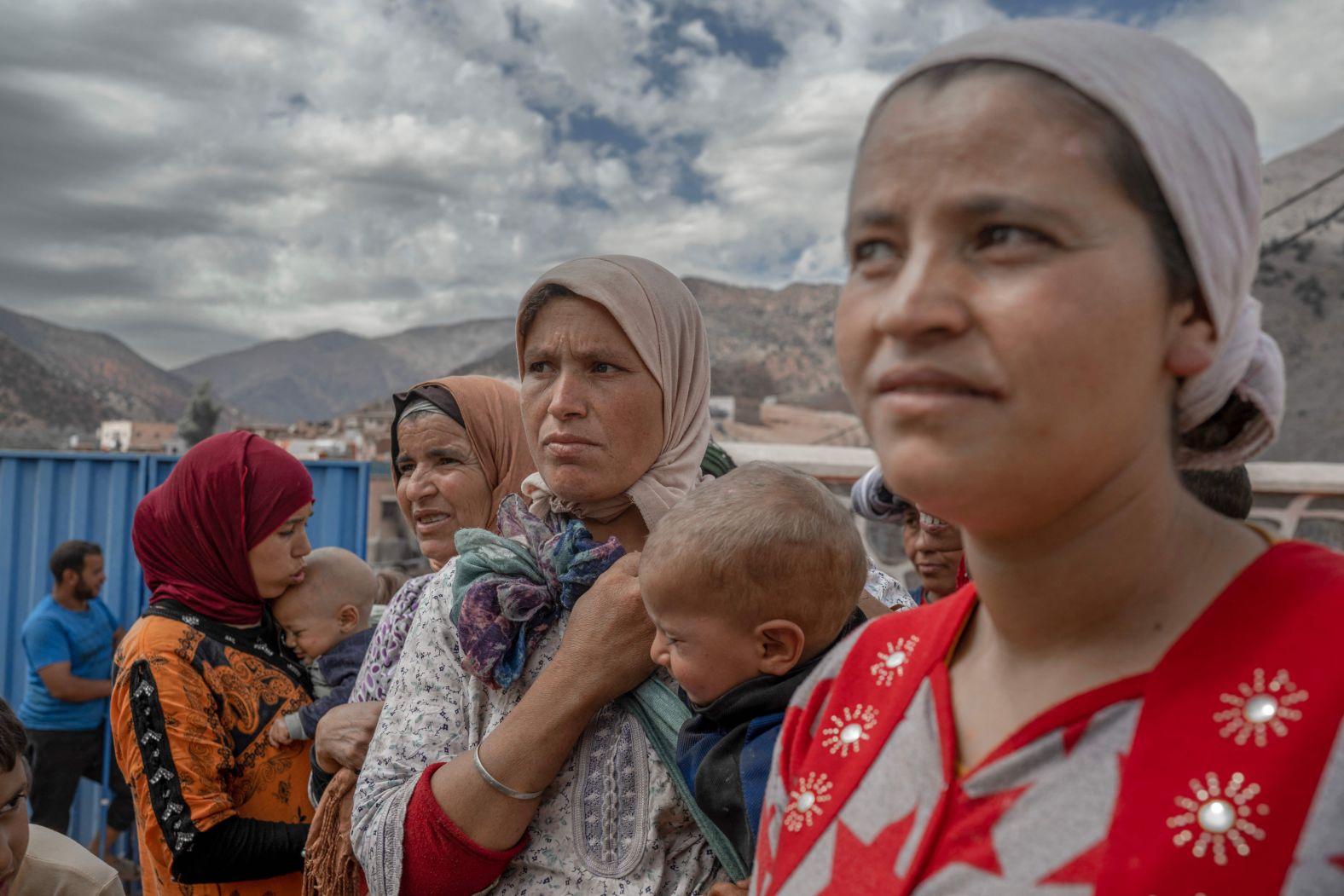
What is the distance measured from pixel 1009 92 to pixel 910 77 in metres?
0.12

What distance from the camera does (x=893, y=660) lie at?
1.23 meters

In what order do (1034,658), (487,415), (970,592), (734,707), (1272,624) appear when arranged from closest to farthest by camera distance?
(1272,624) → (1034,658) → (970,592) → (734,707) → (487,415)

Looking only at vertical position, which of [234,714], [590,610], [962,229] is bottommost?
[234,714]

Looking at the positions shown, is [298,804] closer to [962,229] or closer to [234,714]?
[234,714]

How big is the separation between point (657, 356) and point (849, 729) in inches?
41.6

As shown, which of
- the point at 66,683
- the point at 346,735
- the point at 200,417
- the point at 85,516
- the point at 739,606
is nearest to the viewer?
the point at 739,606

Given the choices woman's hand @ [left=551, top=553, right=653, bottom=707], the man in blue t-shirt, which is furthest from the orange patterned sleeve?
the man in blue t-shirt

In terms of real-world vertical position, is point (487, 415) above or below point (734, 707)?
above

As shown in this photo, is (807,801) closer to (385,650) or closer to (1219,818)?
(1219,818)

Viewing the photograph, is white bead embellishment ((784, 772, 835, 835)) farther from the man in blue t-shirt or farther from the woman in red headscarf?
the man in blue t-shirt

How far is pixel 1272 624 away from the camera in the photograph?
0.89 meters

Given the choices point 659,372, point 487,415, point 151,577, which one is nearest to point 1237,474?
point 659,372

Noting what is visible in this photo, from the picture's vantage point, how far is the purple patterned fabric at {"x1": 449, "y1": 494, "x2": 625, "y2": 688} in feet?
6.15

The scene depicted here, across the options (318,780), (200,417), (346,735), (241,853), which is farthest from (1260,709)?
(200,417)
